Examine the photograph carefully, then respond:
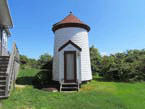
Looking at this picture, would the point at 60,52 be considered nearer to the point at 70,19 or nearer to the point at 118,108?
the point at 70,19

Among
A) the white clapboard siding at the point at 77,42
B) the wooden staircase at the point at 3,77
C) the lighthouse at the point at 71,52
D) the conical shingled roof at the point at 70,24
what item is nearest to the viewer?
the wooden staircase at the point at 3,77

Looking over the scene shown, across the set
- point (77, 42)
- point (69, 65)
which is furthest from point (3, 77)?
point (77, 42)

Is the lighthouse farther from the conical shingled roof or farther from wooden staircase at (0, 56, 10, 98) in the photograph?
wooden staircase at (0, 56, 10, 98)

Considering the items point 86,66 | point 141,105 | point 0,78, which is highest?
point 86,66

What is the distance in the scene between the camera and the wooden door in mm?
10078

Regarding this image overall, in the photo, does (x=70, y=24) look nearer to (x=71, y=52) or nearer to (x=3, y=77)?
(x=71, y=52)

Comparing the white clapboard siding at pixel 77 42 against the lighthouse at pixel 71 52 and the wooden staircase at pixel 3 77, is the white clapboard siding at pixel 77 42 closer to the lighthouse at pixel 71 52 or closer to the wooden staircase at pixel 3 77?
the lighthouse at pixel 71 52

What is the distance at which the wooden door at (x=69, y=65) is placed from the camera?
33.1 feet

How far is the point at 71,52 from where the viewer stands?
10.1 m

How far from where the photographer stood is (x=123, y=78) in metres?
14.0

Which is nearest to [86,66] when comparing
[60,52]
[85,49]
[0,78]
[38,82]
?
[85,49]

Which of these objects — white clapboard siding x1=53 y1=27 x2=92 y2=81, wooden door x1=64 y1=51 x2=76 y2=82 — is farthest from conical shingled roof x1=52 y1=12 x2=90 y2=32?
wooden door x1=64 y1=51 x2=76 y2=82

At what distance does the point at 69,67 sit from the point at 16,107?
5921 millimetres

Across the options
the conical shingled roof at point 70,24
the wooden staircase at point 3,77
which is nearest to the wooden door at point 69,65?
the conical shingled roof at point 70,24
